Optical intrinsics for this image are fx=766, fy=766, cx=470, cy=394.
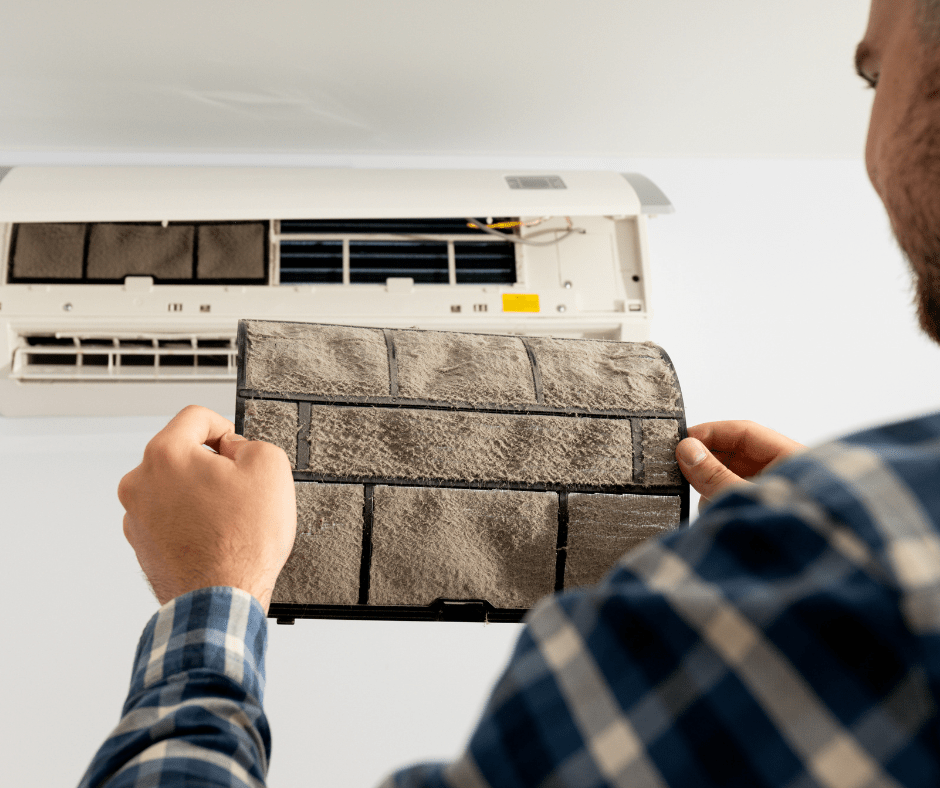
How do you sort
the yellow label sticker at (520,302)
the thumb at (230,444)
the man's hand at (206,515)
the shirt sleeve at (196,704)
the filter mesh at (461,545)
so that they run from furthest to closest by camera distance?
the yellow label sticker at (520,302) → the filter mesh at (461,545) → the thumb at (230,444) → the man's hand at (206,515) → the shirt sleeve at (196,704)

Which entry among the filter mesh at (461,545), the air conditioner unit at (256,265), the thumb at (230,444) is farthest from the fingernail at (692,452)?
the air conditioner unit at (256,265)

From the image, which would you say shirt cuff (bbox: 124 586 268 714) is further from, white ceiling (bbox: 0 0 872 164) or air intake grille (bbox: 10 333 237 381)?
white ceiling (bbox: 0 0 872 164)

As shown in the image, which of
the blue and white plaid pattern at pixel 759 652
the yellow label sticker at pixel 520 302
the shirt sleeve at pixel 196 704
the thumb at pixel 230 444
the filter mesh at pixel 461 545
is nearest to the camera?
the blue and white plaid pattern at pixel 759 652

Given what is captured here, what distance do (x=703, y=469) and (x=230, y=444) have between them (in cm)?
42

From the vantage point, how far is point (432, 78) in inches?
61.1

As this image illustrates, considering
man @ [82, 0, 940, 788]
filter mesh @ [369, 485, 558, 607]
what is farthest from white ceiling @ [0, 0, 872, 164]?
man @ [82, 0, 940, 788]

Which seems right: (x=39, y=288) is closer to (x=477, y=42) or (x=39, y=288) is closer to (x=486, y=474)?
(x=477, y=42)

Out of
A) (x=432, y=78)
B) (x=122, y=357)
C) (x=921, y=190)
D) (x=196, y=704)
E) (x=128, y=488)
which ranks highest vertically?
(x=432, y=78)

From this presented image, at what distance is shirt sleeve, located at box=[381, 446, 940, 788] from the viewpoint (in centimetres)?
23

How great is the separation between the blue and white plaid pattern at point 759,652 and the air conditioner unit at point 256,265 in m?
1.21

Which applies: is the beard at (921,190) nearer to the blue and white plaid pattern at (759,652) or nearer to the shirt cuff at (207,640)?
the blue and white plaid pattern at (759,652)

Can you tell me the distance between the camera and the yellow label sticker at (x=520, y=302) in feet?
4.81

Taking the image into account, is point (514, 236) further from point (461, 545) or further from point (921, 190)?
point (921, 190)

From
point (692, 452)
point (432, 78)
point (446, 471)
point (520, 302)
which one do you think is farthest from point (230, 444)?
point (432, 78)
